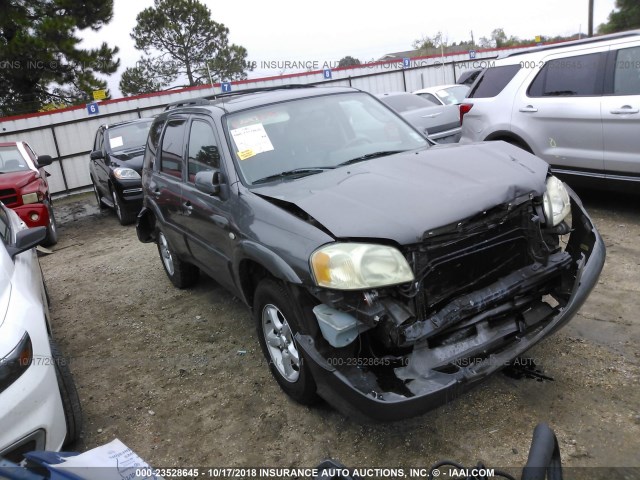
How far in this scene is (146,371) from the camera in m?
4.05

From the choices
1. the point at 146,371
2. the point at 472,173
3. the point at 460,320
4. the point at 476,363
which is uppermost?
the point at 472,173

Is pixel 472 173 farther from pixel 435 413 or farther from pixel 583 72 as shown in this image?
pixel 583 72

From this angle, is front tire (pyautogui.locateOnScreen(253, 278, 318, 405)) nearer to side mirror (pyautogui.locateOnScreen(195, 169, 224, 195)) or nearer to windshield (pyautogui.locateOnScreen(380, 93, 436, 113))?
side mirror (pyautogui.locateOnScreen(195, 169, 224, 195))

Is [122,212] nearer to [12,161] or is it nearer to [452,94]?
[12,161]

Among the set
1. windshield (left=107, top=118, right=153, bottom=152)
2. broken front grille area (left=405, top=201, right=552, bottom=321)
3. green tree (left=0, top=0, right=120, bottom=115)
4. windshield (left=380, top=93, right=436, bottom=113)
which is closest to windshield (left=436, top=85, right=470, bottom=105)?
windshield (left=380, top=93, right=436, bottom=113)

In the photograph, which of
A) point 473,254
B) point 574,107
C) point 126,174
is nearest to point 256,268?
point 473,254

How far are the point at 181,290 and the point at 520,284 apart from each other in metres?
3.82

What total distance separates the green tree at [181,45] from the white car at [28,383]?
110ft

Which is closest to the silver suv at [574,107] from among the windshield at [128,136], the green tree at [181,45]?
the windshield at [128,136]

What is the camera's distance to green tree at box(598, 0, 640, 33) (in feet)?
122

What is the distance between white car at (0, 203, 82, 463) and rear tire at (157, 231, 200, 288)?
79.5 inches

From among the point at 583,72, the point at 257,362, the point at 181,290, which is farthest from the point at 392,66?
the point at 257,362

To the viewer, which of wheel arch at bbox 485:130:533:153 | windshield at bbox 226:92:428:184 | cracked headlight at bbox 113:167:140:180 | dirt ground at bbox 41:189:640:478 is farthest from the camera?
cracked headlight at bbox 113:167:140:180

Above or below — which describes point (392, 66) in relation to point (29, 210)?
above
